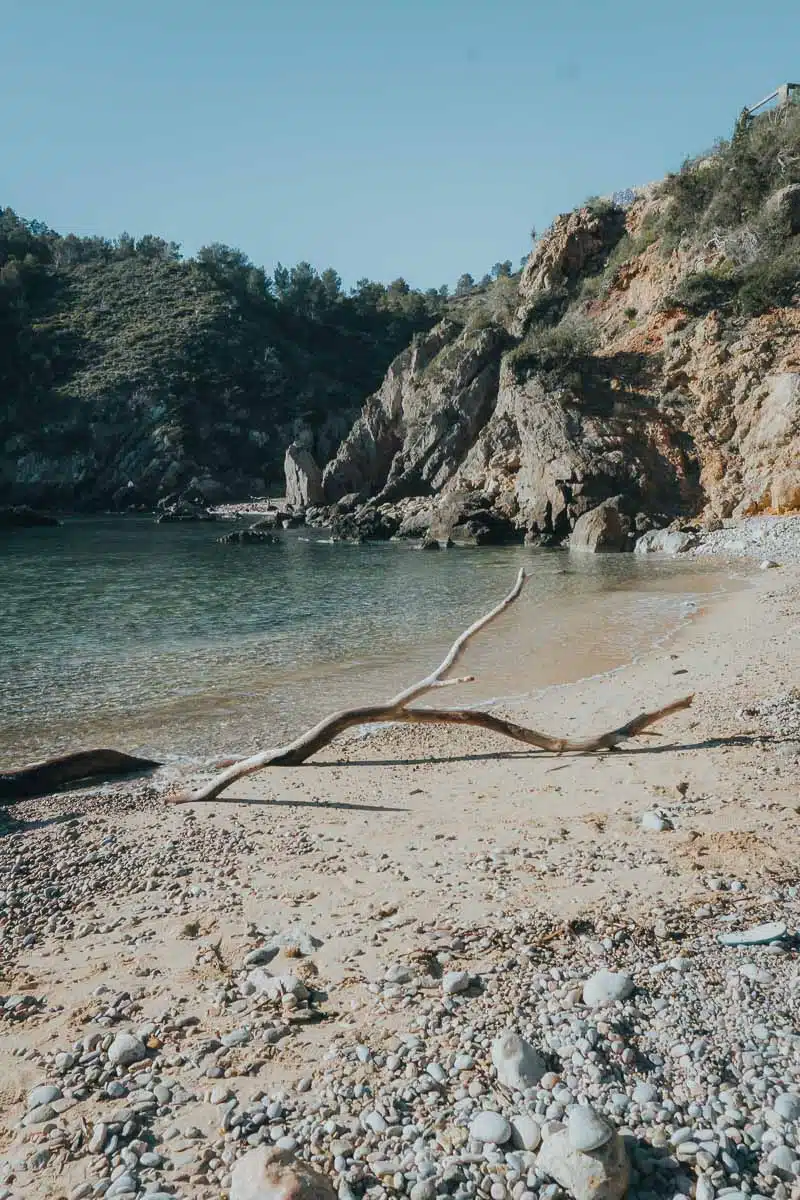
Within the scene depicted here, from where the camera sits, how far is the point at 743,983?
10.6ft

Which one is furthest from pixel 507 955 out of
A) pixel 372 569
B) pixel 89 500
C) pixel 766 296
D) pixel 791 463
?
pixel 89 500

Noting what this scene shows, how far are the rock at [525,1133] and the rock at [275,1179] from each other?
0.61 m

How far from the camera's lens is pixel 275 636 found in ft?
47.0

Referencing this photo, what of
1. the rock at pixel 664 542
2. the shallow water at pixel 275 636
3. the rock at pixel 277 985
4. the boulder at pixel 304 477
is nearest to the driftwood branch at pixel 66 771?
the shallow water at pixel 275 636

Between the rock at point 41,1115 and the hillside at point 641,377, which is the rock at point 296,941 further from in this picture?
the hillside at point 641,377

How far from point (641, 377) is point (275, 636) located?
25505 mm

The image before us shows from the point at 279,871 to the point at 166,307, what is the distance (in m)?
91.7

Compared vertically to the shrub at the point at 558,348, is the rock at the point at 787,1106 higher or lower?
lower

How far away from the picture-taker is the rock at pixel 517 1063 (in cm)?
276

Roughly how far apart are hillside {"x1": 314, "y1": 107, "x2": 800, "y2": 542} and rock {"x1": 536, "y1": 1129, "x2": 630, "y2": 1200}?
26802mm

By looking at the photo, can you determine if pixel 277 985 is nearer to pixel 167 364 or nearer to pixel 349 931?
pixel 349 931

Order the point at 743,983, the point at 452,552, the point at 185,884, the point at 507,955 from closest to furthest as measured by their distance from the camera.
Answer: the point at 743,983
the point at 507,955
the point at 185,884
the point at 452,552

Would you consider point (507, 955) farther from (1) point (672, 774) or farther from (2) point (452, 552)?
(2) point (452, 552)

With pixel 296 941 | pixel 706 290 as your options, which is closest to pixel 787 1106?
pixel 296 941
